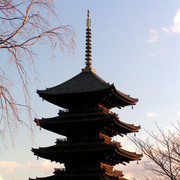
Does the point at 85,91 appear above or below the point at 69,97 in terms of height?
above

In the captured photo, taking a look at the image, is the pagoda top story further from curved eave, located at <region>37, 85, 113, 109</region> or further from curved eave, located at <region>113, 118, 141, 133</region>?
curved eave, located at <region>113, 118, 141, 133</region>

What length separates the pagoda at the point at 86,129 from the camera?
28772mm

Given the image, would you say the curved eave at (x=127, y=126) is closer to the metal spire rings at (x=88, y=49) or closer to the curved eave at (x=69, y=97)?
the curved eave at (x=69, y=97)

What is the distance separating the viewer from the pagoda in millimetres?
28772

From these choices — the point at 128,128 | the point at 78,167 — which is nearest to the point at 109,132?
the point at 128,128

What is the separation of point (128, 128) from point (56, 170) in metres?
7.41

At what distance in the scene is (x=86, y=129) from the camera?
3006 cm

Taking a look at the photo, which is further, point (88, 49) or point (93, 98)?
point (88, 49)

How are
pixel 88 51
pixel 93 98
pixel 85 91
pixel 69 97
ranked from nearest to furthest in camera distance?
pixel 85 91
pixel 93 98
pixel 69 97
pixel 88 51

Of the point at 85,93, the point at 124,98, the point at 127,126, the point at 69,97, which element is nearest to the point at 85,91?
the point at 85,93

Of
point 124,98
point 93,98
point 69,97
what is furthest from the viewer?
point 124,98

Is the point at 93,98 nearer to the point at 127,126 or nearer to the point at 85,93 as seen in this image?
the point at 85,93

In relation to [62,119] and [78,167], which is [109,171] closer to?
[78,167]

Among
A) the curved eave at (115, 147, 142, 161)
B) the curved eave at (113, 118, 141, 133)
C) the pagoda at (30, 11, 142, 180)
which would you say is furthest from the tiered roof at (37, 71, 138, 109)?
the curved eave at (115, 147, 142, 161)
